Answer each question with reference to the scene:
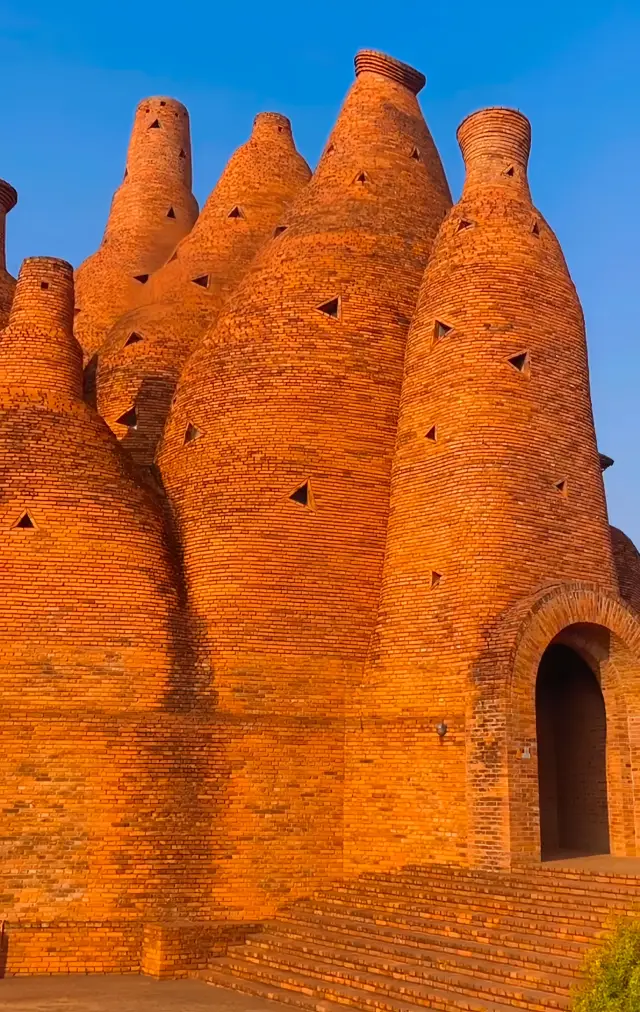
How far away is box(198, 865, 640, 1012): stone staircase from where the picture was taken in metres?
9.88

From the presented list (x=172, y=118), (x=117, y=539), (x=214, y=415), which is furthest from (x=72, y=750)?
(x=172, y=118)

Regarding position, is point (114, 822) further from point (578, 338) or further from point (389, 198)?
point (389, 198)

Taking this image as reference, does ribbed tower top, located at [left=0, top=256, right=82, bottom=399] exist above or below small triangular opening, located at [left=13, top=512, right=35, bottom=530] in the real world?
above

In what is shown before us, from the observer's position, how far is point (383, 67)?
2173 cm

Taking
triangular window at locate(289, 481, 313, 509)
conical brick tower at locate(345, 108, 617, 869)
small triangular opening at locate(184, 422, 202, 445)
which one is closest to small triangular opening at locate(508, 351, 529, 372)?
conical brick tower at locate(345, 108, 617, 869)

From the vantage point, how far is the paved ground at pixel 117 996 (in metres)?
10.6

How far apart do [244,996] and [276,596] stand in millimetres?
5495

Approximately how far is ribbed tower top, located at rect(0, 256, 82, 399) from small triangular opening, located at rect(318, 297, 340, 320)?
413 centimetres

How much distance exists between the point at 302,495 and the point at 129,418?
515 cm

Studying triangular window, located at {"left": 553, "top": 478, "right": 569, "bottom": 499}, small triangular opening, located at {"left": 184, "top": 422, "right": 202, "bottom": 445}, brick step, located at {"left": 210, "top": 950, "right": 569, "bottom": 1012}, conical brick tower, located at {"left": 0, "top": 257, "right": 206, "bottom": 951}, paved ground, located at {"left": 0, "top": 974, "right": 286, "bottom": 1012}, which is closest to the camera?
brick step, located at {"left": 210, "top": 950, "right": 569, "bottom": 1012}

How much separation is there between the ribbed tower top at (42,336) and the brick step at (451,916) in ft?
28.0

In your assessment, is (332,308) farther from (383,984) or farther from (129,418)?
(383,984)

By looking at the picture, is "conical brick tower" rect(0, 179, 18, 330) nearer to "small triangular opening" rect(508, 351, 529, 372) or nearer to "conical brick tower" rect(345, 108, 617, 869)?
"conical brick tower" rect(345, 108, 617, 869)

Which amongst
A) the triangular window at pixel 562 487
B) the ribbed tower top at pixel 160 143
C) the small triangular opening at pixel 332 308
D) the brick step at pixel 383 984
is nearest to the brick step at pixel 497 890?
the brick step at pixel 383 984
